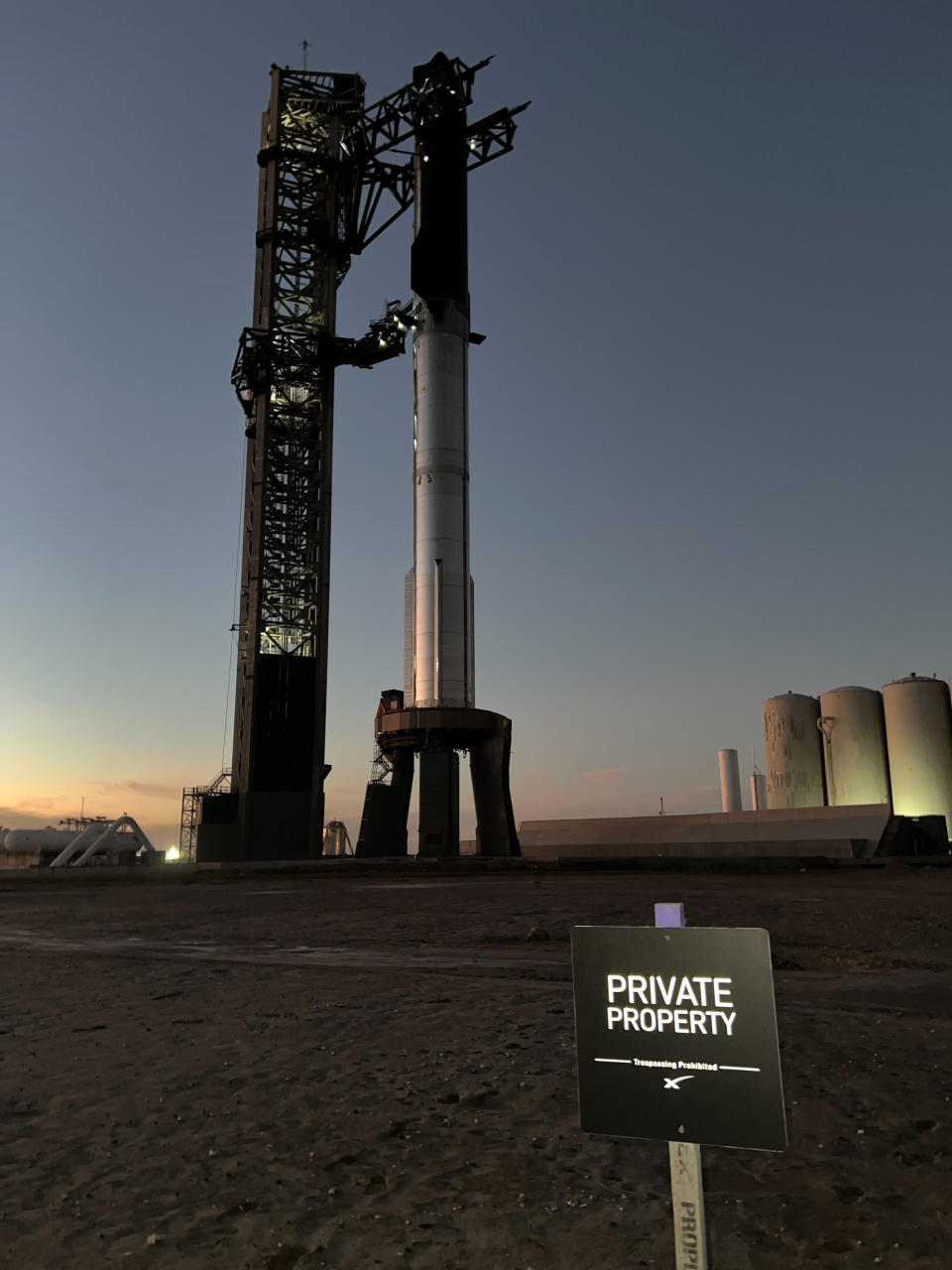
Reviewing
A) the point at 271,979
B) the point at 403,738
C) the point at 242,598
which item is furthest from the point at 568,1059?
the point at 242,598

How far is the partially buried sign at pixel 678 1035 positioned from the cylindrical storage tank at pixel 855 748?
59954 millimetres

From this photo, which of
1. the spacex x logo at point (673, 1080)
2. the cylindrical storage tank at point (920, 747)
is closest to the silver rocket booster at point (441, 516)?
the cylindrical storage tank at point (920, 747)

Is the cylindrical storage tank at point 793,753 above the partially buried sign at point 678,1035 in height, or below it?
above

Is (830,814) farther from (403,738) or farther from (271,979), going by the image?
(271,979)

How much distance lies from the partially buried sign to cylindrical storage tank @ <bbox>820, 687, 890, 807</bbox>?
60.0 m

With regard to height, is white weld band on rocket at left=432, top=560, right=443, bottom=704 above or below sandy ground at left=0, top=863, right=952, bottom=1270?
above

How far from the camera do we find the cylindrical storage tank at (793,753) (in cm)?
6084

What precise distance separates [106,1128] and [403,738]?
4222 centimetres

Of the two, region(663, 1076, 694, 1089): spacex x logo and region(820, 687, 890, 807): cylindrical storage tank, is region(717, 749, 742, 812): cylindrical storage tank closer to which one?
region(820, 687, 890, 807): cylindrical storage tank

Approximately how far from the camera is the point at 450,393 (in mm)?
50094

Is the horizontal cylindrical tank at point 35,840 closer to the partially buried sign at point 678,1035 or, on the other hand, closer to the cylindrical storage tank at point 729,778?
the cylindrical storage tank at point 729,778

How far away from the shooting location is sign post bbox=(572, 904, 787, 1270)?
3.13 metres

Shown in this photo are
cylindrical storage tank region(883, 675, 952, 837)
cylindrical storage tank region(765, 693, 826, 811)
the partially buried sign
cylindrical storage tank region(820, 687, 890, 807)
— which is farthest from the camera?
cylindrical storage tank region(765, 693, 826, 811)

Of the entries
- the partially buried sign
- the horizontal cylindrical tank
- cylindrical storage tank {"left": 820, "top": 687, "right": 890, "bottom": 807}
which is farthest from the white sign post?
the horizontal cylindrical tank
